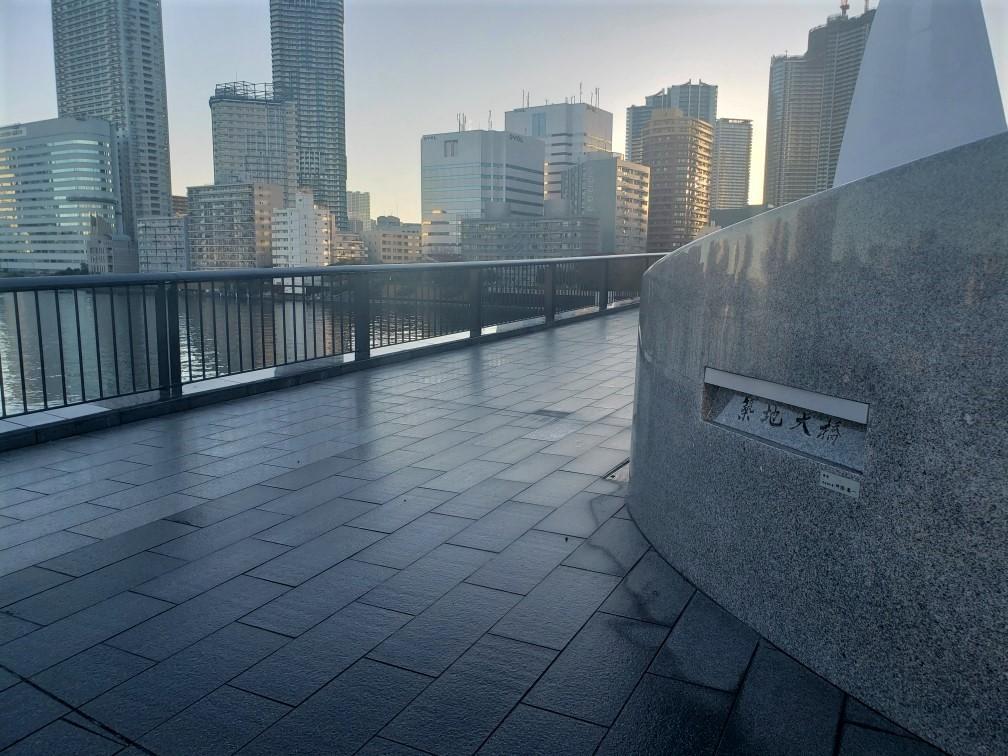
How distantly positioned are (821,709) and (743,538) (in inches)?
24.9

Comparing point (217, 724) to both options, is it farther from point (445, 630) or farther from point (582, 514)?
point (582, 514)

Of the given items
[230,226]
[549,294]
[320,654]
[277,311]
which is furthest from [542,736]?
[230,226]

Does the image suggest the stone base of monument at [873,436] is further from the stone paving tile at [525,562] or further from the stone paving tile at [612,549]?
the stone paving tile at [525,562]

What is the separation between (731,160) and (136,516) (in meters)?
70.3

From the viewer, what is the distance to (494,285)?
35.6ft

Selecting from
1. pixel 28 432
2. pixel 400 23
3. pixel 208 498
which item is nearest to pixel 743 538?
pixel 208 498

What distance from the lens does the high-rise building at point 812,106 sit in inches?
274

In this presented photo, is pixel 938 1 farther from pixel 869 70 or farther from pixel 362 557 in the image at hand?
pixel 362 557

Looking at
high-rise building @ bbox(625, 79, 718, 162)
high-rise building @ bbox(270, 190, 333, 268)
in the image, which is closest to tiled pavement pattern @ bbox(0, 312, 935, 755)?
high-rise building @ bbox(270, 190, 333, 268)

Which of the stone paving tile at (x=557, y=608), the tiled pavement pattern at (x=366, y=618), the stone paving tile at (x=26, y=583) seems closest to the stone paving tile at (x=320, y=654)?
the tiled pavement pattern at (x=366, y=618)

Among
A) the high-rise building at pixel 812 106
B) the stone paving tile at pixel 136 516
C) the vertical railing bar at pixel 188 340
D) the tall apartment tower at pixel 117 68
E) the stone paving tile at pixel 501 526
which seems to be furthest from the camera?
A: the tall apartment tower at pixel 117 68

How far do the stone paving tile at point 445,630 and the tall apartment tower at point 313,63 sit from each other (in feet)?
499

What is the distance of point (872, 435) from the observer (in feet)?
6.46

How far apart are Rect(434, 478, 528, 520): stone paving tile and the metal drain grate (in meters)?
0.54
